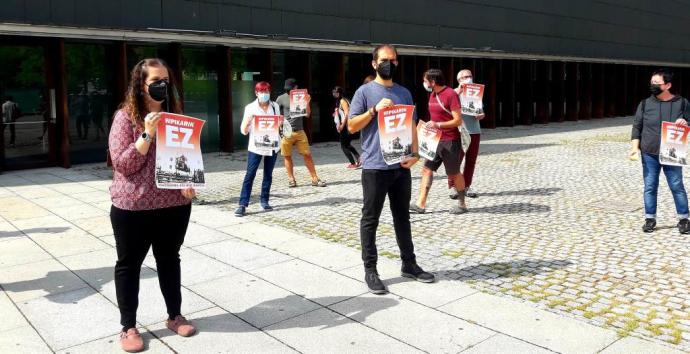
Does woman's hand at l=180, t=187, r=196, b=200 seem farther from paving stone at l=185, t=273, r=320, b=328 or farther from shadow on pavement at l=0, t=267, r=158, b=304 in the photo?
shadow on pavement at l=0, t=267, r=158, b=304

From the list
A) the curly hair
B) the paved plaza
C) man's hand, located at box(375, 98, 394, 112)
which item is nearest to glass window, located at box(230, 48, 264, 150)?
the paved plaza

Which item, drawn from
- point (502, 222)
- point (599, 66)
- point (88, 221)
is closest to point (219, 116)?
point (88, 221)

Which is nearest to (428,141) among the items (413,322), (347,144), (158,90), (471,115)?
(413,322)

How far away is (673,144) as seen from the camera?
23.5 feet

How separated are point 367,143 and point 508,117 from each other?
23351 mm

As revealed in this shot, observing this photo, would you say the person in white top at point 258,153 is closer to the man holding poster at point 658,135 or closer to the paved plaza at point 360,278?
the paved plaza at point 360,278

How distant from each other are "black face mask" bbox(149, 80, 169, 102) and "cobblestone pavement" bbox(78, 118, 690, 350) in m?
3.06

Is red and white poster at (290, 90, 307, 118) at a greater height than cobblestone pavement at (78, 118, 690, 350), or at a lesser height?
greater

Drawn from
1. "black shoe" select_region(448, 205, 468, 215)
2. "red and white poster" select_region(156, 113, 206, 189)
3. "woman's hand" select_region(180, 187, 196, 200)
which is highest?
"red and white poster" select_region(156, 113, 206, 189)

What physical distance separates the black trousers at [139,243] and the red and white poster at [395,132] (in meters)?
1.74

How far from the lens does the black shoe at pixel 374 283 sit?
17.2 ft

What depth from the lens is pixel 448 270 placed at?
235 inches

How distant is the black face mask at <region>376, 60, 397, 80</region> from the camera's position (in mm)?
5238

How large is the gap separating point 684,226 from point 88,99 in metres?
12.9
